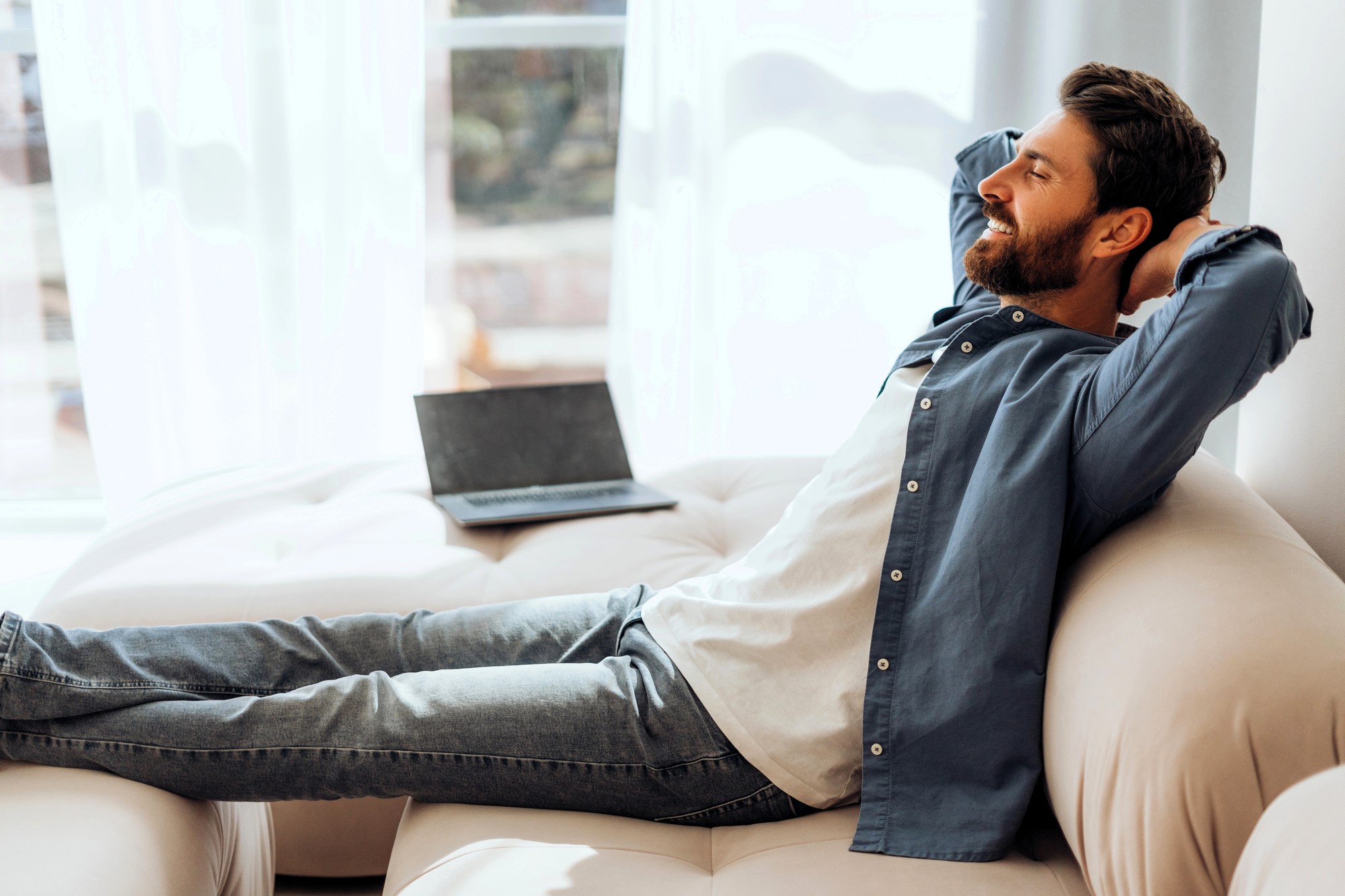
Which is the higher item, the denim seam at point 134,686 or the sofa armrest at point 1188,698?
the sofa armrest at point 1188,698

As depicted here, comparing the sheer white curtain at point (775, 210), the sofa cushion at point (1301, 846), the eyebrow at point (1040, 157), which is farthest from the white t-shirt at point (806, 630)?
the sheer white curtain at point (775, 210)

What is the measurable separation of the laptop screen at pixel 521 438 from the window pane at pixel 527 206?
3.88 ft

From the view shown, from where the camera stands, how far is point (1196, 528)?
978 millimetres

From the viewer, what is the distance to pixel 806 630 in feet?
3.63

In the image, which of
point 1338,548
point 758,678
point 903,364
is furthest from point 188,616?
point 1338,548

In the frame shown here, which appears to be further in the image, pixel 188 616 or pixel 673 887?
pixel 188 616

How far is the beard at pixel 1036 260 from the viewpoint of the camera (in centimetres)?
122

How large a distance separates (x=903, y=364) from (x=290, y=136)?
75.1 inches

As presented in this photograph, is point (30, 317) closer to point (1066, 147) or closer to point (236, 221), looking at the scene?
point (236, 221)

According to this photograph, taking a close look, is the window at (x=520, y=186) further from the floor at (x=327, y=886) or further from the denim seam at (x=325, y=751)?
the denim seam at (x=325, y=751)

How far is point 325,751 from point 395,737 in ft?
0.22

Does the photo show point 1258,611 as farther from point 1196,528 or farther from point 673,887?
point 673,887

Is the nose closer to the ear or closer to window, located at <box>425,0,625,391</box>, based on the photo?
the ear

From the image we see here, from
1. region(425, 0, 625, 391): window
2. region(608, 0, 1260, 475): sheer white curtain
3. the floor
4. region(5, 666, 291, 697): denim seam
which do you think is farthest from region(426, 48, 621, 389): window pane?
region(5, 666, 291, 697): denim seam
